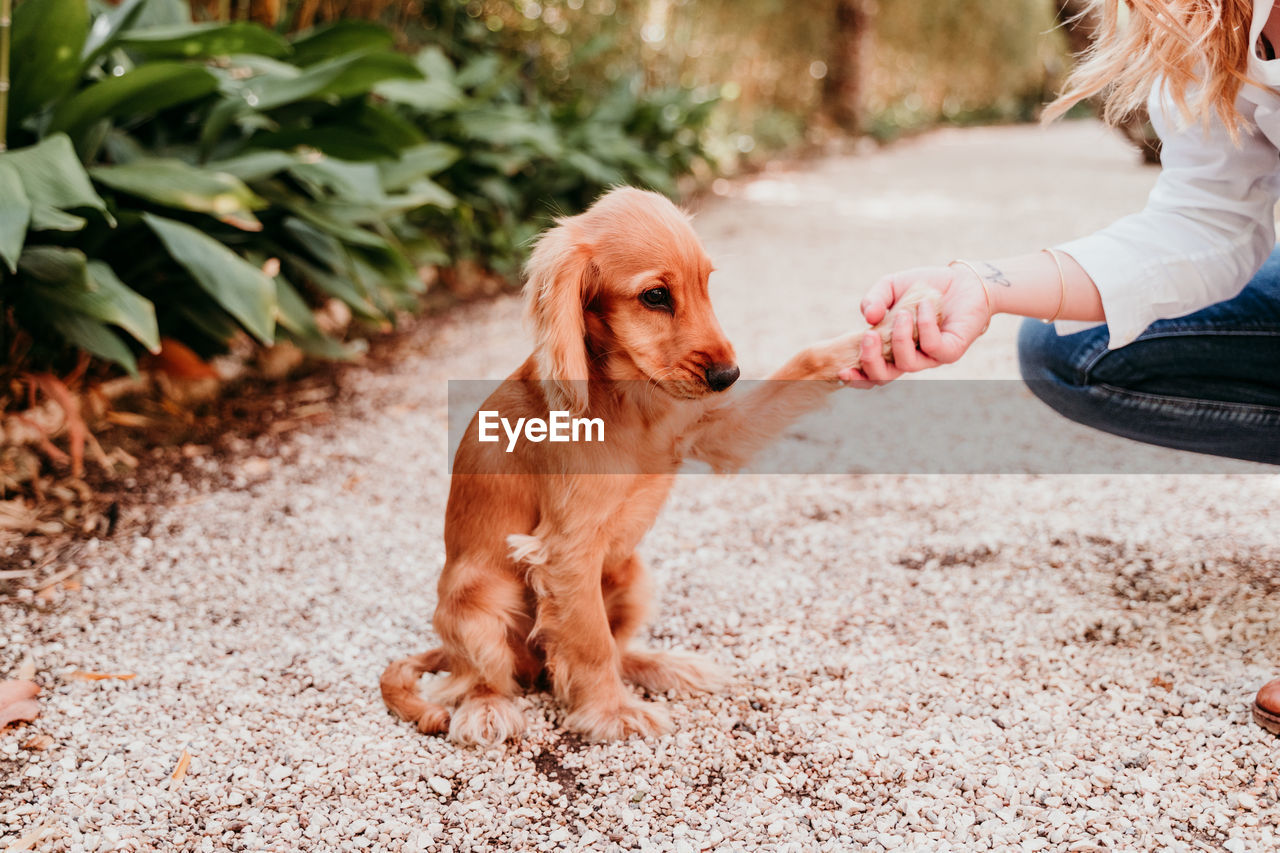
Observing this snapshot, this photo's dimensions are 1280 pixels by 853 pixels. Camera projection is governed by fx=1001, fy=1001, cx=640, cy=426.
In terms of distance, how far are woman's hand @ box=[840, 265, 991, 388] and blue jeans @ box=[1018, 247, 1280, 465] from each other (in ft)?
1.93

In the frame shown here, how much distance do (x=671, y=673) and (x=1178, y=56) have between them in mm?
1461

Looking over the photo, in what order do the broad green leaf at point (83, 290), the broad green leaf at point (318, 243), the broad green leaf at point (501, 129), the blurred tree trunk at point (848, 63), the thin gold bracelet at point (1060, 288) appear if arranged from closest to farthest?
1. the thin gold bracelet at point (1060, 288)
2. the broad green leaf at point (83, 290)
3. the broad green leaf at point (318, 243)
4. the broad green leaf at point (501, 129)
5. the blurred tree trunk at point (848, 63)

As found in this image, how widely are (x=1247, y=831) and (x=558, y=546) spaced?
3.85 ft

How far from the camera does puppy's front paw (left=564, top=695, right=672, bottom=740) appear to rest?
1819 millimetres

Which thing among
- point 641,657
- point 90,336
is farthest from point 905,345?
point 90,336

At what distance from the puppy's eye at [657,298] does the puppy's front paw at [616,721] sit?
0.73m

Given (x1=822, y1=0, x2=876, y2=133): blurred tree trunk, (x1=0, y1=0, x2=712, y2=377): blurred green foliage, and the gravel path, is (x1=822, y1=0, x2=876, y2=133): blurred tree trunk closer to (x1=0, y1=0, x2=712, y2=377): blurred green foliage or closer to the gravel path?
(x1=0, y1=0, x2=712, y2=377): blurred green foliage

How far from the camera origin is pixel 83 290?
2564 millimetres

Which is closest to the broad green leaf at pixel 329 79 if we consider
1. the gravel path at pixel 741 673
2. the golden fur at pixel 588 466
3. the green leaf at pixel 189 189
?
the green leaf at pixel 189 189

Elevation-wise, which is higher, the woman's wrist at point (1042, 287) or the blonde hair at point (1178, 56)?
the blonde hair at point (1178, 56)

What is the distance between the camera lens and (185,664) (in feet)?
6.94

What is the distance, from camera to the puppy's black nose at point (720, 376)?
159 centimetres

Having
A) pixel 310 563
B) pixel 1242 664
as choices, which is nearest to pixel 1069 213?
pixel 1242 664

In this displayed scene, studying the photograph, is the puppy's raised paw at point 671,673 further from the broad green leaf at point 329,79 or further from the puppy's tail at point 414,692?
the broad green leaf at point 329,79
